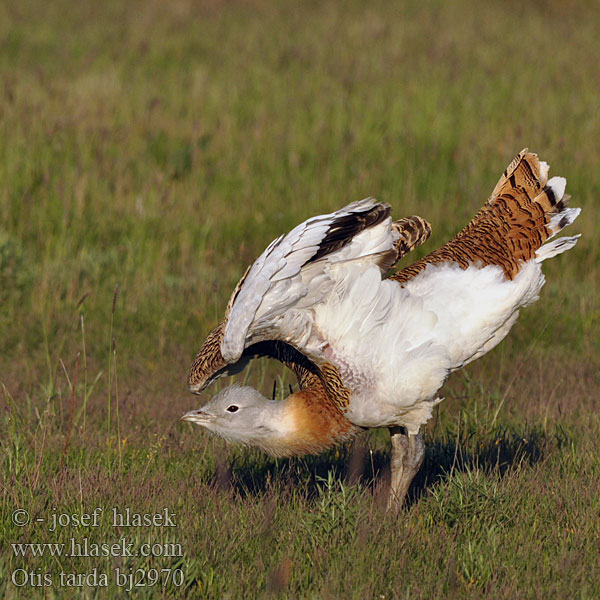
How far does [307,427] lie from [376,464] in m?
0.91

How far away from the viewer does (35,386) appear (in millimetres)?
5293

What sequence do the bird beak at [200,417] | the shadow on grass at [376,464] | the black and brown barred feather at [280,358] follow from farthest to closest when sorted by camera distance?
the shadow on grass at [376,464], the bird beak at [200,417], the black and brown barred feather at [280,358]

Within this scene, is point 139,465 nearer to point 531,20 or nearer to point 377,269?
point 377,269

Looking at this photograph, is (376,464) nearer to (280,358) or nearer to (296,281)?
(280,358)

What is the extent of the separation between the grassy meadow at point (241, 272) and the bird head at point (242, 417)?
0.91 feet

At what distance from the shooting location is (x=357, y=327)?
3576 millimetres

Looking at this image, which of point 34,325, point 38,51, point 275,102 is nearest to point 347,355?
point 34,325

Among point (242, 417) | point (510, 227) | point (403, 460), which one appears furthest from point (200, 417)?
point (510, 227)

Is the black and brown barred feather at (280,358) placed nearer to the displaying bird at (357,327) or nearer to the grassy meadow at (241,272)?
the displaying bird at (357,327)

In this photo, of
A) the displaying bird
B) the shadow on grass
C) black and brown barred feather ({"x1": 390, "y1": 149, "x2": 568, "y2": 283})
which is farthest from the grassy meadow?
black and brown barred feather ({"x1": 390, "y1": 149, "x2": 568, "y2": 283})

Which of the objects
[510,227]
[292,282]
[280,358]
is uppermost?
[510,227]

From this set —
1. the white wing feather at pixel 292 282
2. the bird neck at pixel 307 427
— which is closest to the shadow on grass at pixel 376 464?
the bird neck at pixel 307 427

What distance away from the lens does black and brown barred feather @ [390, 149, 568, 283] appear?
13.0 ft

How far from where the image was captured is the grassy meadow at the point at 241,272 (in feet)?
11.1
